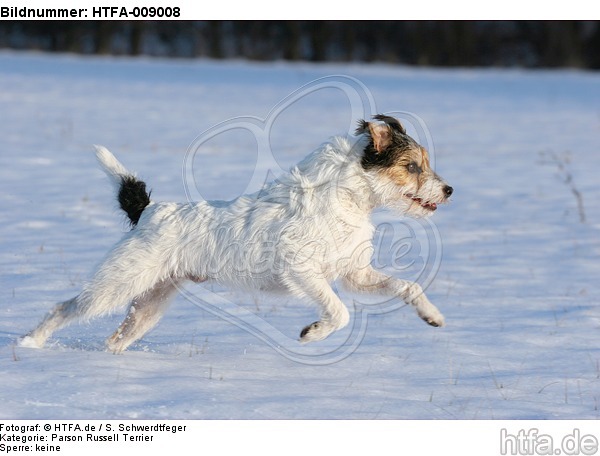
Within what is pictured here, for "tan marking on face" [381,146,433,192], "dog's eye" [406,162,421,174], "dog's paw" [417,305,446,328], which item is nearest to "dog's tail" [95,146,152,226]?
"tan marking on face" [381,146,433,192]

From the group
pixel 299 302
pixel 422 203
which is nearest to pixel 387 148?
pixel 422 203

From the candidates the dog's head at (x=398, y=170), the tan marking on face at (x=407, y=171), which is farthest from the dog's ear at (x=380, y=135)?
the tan marking on face at (x=407, y=171)

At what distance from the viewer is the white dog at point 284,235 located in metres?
5.41

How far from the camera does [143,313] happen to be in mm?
5719

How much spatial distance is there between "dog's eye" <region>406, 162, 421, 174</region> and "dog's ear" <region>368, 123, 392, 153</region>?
21 cm

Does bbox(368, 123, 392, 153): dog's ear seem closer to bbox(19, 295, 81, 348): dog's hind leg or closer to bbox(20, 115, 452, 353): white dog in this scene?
bbox(20, 115, 452, 353): white dog

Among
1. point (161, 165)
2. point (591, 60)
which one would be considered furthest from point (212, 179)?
point (591, 60)

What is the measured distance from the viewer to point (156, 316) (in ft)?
18.9

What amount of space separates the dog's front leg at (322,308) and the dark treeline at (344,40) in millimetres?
28619

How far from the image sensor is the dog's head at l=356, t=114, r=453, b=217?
5.52 metres

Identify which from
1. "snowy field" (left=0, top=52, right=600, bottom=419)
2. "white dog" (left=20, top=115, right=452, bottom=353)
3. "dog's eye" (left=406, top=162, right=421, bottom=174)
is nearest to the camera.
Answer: "snowy field" (left=0, top=52, right=600, bottom=419)

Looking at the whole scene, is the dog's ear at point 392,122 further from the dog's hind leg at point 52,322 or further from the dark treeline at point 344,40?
the dark treeline at point 344,40

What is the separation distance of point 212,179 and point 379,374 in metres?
7.29
